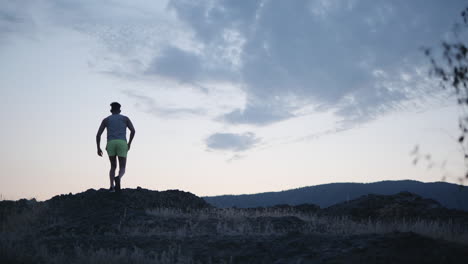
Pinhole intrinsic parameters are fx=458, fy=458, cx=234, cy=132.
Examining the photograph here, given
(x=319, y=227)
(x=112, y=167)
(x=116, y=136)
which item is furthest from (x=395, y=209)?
(x=116, y=136)

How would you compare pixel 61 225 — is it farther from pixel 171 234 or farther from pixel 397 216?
pixel 397 216

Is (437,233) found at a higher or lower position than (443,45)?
lower

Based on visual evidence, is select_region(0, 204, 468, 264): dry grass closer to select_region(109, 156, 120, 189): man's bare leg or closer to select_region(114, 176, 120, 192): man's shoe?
select_region(114, 176, 120, 192): man's shoe

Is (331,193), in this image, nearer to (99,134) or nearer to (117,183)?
(117,183)

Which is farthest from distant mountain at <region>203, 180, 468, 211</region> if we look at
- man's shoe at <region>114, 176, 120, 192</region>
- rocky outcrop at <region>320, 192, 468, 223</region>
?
man's shoe at <region>114, 176, 120, 192</region>

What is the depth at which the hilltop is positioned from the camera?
668 cm

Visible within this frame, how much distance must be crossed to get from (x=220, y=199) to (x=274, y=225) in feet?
169

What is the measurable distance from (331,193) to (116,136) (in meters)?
49.8

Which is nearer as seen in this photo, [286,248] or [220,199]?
[286,248]

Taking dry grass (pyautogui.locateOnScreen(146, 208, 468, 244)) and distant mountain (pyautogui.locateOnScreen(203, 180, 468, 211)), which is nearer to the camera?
dry grass (pyautogui.locateOnScreen(146, 208, 468, 244))

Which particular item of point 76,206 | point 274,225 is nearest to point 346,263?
point 274,225

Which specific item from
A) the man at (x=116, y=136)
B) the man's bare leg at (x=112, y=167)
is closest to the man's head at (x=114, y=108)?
the man at (x=116, y=136)

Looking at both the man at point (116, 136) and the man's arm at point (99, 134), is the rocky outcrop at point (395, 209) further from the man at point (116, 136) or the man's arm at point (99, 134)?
the man's arm at point (99, 134)

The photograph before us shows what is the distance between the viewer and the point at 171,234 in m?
9.97
